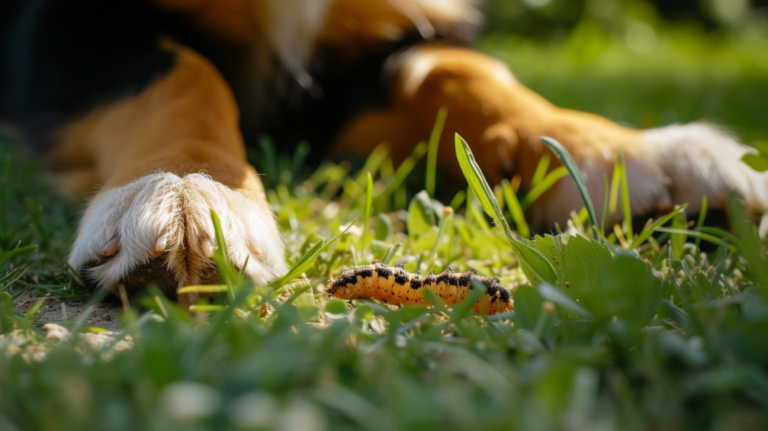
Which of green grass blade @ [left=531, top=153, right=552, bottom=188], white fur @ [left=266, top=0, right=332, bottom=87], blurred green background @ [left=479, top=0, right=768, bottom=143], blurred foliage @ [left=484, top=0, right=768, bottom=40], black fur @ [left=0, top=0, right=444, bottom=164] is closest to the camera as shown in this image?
green grass blade @ [left=531, top=153, right=552, bottom=188]

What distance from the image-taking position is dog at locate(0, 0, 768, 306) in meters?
1.09

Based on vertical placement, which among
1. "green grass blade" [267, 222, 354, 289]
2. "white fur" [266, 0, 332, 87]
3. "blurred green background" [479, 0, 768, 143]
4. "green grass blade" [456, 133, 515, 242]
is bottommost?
"blurred green background" [479, 0, 768, 143]

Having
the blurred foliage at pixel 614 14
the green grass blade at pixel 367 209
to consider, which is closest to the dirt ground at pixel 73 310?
the green grass blade at pixel 367 209

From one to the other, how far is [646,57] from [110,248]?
14.6ft

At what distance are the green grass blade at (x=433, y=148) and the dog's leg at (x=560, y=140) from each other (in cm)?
3

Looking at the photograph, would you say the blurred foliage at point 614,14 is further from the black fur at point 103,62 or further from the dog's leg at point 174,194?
the dog's leg at point 174,194

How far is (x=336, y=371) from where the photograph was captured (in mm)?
713

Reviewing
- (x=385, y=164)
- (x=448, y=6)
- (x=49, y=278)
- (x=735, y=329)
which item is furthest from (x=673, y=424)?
(x=448, y=6)

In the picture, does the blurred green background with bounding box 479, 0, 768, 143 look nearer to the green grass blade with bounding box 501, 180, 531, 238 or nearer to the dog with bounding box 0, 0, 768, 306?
the dog with bounding box 0, 0, 768, 306

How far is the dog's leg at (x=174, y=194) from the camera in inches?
39.5

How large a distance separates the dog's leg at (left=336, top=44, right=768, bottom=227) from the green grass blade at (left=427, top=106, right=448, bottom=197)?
0.03 metres

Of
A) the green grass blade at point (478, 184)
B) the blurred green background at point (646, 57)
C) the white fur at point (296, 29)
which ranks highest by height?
the white fur at point (296, 29)

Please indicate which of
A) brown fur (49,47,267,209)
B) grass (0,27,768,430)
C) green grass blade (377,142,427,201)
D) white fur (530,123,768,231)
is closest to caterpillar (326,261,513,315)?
grass (0,27,768,430)

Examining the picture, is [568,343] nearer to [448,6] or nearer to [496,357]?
[496,357]
